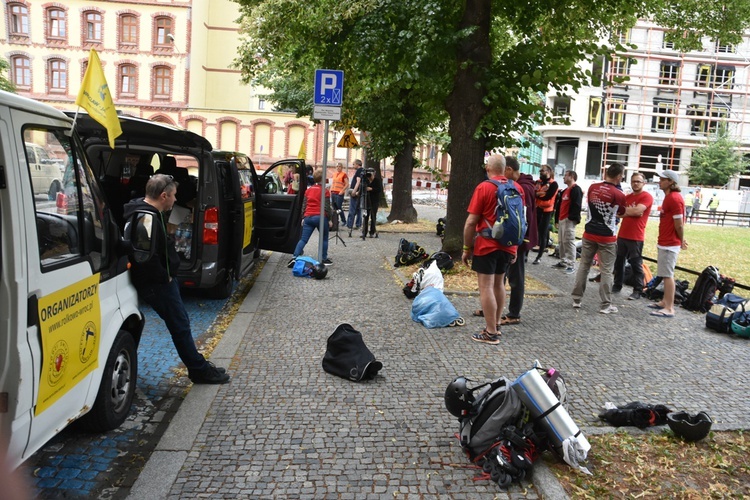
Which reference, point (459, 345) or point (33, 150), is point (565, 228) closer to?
point (459, 345)

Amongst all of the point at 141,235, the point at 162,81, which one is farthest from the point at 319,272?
the point at 162,81

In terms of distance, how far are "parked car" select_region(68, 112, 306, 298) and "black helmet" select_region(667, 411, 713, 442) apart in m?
5.56

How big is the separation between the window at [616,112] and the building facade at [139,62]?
22.2m

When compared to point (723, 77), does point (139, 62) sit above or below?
below

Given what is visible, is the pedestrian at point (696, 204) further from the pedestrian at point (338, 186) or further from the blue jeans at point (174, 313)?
the blue jeans at point (174, 313)

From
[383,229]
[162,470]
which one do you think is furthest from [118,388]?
[383,229]

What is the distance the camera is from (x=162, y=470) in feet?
12.8

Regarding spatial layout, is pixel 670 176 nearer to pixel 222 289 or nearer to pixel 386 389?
pixel 386 389

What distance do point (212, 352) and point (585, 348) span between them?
397cm

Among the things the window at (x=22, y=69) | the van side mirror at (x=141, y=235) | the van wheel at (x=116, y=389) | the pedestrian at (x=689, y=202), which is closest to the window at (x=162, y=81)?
the window at (x=22, y=69)

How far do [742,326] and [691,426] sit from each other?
4.18 metres

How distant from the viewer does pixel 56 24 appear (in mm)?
50594

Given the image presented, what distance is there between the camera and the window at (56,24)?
50375 mm

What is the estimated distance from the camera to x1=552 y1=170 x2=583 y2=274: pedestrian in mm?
12102
